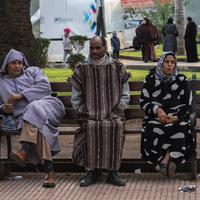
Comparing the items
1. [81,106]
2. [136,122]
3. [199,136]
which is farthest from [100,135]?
[136,122]

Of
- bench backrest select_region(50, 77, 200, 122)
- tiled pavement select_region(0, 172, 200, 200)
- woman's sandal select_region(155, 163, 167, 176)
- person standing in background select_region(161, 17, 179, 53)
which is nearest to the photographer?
tiled pavement select_region(0, 172, 200, 200)

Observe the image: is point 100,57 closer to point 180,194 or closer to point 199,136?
point 180,194

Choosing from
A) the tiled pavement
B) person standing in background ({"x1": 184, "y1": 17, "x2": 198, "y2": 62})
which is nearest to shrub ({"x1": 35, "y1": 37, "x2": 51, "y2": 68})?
person standing in background ({"x1": 184, "y1": 17, "x2": 198, "y2": 62})

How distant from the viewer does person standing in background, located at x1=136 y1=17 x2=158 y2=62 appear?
60.4 ft

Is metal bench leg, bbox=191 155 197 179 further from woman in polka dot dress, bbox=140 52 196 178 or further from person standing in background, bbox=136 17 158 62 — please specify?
person standing in background, bbox=136 17 158 62

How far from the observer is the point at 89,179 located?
5156 mm

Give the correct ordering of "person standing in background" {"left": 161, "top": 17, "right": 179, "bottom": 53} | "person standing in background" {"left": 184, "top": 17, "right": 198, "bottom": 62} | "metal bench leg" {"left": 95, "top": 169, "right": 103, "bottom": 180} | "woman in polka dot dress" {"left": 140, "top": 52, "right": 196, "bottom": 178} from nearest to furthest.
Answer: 1. "woman in polka dot dress" {"left": 140, "top": 52, "right": 196, "bottom": 178}
2. "metal bench leg" {"left": 95, "top": 169, "right": 103, "bottom": 180}
3. "person standing in background" {"left": 184, "top": 17, "right": 198, "bottom": 62}
4. "person standing in background" {"left": 161, "top": 17, "right": 179, "bottom": 53}

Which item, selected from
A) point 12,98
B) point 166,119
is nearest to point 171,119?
point 166,119

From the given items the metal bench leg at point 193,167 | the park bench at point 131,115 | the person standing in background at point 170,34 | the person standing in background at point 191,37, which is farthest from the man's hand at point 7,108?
the person standing in background at point 170,34

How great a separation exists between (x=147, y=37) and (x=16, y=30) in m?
10.9

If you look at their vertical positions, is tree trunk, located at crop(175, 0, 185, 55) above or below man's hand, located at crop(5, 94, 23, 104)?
above

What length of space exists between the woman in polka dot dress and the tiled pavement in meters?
0.19

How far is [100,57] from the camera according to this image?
Result: 5418mm

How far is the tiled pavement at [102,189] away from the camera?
4.77 m
